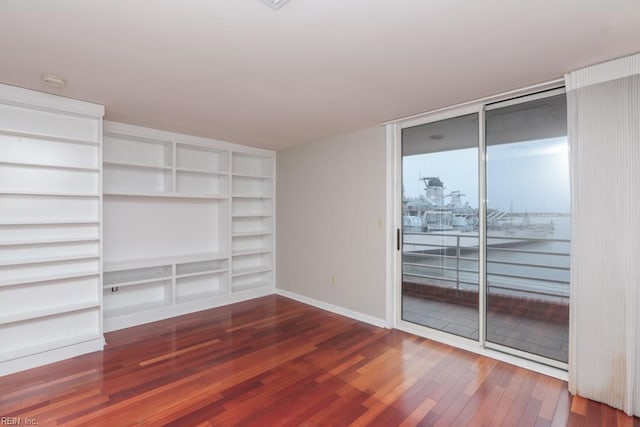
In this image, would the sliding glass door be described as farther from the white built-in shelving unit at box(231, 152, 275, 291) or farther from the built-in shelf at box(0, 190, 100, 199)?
the built-in shelf at box(0, 190, 100, 199)

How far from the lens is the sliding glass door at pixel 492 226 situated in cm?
270

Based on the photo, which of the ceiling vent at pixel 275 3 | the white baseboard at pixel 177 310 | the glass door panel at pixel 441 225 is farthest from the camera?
the white baseboard at pixel 177 310

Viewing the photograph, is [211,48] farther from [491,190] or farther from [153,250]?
Answer: [153,250]

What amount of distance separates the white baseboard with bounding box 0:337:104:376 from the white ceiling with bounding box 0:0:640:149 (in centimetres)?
232

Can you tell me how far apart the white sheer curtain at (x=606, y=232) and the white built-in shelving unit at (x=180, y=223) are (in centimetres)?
397

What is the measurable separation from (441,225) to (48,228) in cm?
395

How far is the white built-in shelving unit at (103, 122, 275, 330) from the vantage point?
384 cm

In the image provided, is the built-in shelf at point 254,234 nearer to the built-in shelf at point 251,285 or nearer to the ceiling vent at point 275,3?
the built-in shelf at point 251,285

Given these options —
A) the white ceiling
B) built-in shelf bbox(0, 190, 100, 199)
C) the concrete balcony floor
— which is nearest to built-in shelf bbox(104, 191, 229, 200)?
built-in shelf bbox(0, 190, 100, 199)

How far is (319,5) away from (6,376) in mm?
3688

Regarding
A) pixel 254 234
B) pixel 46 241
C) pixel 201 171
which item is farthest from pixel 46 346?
pixel 254 234

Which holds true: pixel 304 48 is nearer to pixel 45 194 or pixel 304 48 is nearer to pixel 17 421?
pixel 45 194

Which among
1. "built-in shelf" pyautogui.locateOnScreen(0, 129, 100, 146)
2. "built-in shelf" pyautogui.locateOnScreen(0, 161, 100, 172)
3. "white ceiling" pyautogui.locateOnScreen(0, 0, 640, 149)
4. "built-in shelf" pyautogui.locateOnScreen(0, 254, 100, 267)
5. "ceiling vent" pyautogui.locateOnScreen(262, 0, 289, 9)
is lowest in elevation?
"built-in shelf" pyautogui.locateOnScreen(0, 254, 100, 267)

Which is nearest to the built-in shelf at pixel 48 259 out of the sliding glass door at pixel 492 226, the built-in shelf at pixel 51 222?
the built-in shelf at pixel 51 222
